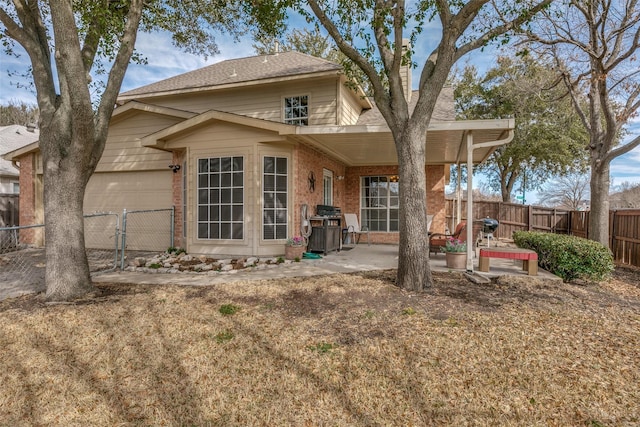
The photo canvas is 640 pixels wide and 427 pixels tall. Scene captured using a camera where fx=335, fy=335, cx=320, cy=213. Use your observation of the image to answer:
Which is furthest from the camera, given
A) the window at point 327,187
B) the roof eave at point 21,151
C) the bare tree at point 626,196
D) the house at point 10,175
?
the bare tree at point 626,196

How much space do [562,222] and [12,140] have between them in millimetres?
25175

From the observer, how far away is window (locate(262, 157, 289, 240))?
24.8 ft

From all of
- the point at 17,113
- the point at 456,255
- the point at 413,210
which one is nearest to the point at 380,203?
the point at 456,255

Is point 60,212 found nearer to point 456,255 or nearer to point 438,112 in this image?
point 456,255

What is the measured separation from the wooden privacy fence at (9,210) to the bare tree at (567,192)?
30036mm

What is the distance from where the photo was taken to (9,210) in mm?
10930

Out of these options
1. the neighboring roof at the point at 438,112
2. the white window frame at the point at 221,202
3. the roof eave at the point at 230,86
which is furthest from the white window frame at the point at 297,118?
the white window frame at the point at 221,202

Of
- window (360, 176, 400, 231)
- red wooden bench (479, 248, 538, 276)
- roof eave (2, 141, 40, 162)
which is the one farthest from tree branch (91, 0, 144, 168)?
window (360, 176, 400, 231)

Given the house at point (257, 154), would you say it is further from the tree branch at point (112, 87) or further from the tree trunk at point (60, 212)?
the tree trunk at point (60, 212)

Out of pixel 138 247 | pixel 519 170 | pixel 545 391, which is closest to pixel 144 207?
pixel 138 247

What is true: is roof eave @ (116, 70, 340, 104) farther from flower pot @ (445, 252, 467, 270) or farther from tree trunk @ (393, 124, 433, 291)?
flower pot @ (445, 252, 467, 270)

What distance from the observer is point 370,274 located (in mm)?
5836

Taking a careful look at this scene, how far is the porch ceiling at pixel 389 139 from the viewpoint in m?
6.31

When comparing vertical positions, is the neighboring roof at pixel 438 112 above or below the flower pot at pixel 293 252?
above
